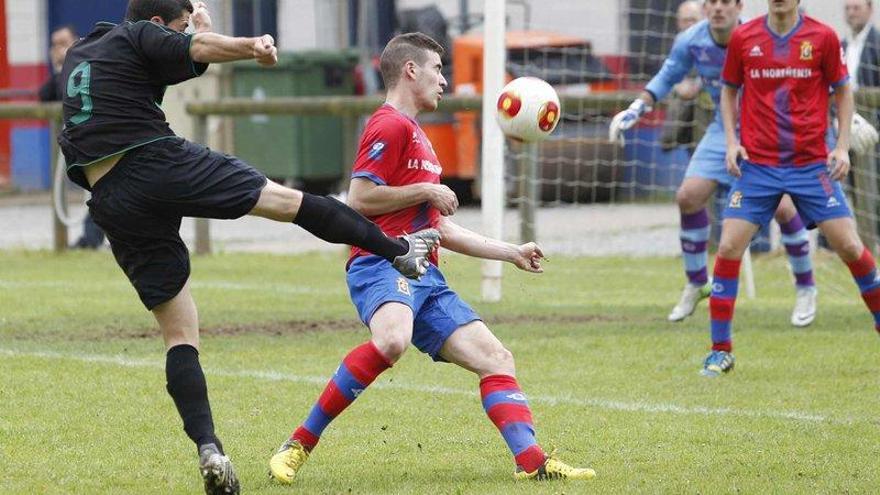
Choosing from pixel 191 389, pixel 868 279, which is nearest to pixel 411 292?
pixel 191 389

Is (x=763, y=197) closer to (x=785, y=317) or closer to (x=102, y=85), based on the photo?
(x=785, y=317)

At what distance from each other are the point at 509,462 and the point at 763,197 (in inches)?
112

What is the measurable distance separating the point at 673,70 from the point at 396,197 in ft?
15.2

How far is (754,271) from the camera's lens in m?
14.2

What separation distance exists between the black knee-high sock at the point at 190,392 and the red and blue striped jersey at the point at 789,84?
12.8ft

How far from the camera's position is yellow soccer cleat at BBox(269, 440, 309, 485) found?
6.15m

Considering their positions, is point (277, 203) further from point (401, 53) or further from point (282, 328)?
point (282, 328)

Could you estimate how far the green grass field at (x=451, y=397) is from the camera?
6.31 m

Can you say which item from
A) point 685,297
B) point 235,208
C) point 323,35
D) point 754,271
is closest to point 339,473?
point 235,208

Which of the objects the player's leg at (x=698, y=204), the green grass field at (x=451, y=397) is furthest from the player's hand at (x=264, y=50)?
the player's leg at (x=698, y=204)

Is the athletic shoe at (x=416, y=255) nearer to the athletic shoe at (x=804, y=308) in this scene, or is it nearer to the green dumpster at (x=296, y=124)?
the athletic shoe at (x=804, y=308)

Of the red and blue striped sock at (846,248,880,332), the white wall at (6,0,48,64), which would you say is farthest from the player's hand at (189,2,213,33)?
the white wall at (6,0,48,64)

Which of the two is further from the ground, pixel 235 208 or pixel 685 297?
pixel 235 208

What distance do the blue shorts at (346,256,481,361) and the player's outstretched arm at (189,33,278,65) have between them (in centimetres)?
107
